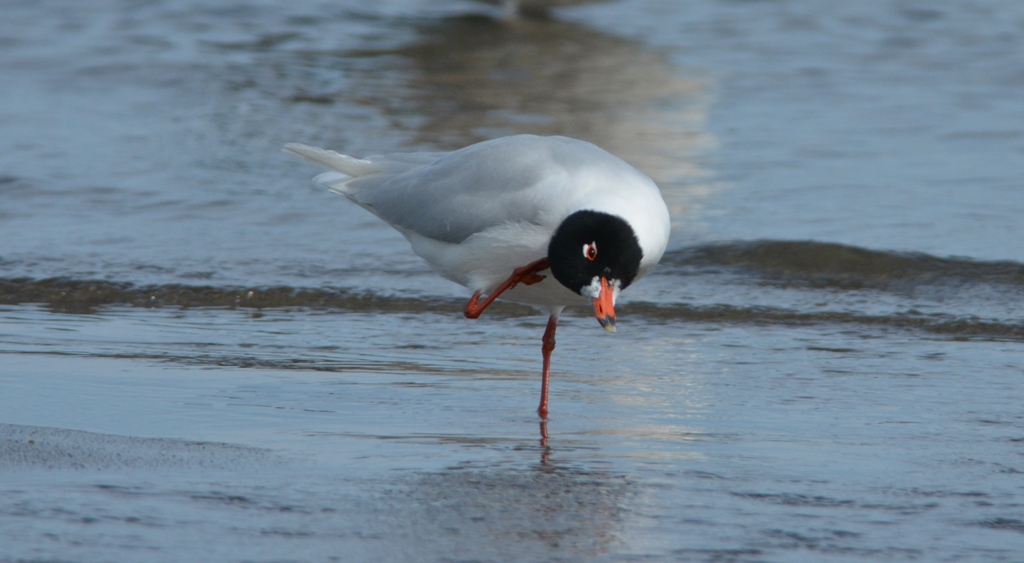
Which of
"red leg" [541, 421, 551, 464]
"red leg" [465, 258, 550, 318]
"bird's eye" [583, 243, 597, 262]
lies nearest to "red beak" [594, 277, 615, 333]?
"bird's eye" [583, 243, 597, 262]

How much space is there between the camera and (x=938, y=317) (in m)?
5.96

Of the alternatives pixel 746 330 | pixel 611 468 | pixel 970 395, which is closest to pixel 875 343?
pixel 746 330

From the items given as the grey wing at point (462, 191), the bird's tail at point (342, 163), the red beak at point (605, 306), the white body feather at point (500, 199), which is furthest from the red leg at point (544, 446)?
the bird's tail at point (342, 163)

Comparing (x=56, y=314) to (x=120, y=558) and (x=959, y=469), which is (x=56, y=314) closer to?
(x=120, y=558)

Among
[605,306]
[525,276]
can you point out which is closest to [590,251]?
[605,306]

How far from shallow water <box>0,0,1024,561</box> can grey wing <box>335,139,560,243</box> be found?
59cm

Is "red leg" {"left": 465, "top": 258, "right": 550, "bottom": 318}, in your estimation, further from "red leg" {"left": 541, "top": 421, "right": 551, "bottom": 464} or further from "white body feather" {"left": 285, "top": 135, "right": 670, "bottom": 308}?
"red leg" {"left": 541, "top": 421, "right": 551, "bottom": 464}

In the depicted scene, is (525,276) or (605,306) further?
(525,276)

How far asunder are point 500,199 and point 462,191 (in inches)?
11.2

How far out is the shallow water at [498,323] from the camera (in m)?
3.29

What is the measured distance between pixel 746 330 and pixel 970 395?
4.29ft

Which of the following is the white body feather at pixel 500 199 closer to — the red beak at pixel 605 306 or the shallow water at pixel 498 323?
the red beak at pixel 605 306

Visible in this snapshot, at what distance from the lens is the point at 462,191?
4.76 meters

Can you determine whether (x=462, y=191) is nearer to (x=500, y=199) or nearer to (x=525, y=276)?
(x=500, y=199)
